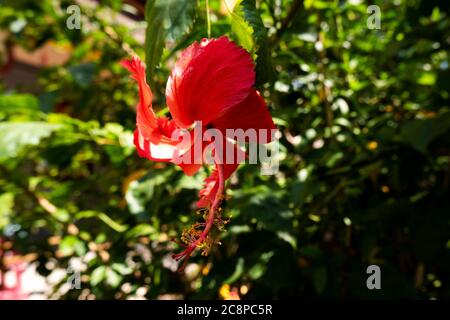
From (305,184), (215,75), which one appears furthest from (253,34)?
(305,184)

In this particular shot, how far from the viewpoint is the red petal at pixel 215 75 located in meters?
0.40

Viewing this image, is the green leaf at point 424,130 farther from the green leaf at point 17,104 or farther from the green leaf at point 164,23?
the green leaf at point 17,104

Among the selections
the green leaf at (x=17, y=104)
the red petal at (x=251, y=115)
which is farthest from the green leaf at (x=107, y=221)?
the red petal at (x=251, y=115)

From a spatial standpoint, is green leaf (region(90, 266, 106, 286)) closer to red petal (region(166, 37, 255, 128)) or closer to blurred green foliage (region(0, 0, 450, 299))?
blurred green foliage (region(0, 0, 450, 299))

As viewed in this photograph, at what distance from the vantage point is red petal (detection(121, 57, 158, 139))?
406 mm

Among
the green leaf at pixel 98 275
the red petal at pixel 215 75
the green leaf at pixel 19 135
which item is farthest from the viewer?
the green leaf at pixel 98 275

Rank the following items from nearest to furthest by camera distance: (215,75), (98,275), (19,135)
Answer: (215,75) → (19,135) → (98,275)

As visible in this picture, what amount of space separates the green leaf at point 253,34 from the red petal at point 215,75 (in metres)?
0.03

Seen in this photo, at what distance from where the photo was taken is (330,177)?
3.31ft

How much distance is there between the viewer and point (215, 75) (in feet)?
1.31

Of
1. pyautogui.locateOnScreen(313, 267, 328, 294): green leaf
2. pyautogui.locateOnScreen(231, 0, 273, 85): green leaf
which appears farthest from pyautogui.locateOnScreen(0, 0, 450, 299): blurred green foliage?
pyautogui.locateOnScreen(231, 0, 273, 85): green leaf

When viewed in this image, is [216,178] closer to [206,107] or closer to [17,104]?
[206,107]

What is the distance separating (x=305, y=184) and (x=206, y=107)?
0.52 metres

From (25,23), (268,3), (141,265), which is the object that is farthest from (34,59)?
(268,3)
